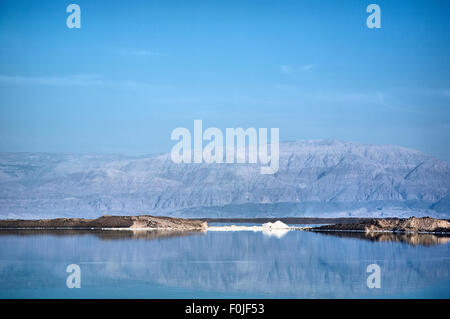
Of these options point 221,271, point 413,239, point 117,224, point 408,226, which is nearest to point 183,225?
point 117,224

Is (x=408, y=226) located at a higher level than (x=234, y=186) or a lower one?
lower

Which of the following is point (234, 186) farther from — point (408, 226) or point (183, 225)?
point (408, 226)

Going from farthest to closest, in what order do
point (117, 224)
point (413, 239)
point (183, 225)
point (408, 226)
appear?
point (183, 225) → point (117, 224) → point (408, 226) → point (413, 239)

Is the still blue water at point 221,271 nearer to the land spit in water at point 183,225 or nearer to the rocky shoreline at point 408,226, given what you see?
the rocky shoreline at point 408,226

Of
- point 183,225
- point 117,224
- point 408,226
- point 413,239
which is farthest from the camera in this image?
point 183,225
